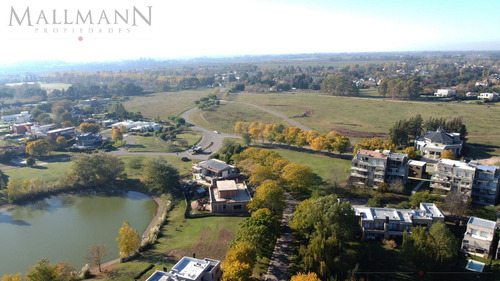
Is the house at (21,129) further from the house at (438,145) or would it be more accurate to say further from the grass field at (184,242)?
the house at (438,145)

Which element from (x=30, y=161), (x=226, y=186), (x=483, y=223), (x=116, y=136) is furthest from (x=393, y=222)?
(x=116, y=136)

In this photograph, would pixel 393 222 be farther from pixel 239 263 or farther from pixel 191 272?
pixel 191 272

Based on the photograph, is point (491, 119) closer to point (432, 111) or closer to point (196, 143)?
point (432, 111)

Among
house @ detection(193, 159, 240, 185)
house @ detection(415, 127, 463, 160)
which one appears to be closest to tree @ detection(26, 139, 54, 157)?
house @ detection(193, 159, 240, 185)

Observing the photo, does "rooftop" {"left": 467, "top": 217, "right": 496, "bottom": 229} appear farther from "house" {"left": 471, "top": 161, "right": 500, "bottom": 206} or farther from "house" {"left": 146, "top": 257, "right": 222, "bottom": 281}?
"house" {"left": 146, "top": 257, "right": 222, "bottom": 281}

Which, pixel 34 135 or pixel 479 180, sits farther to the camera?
pixel 34 135

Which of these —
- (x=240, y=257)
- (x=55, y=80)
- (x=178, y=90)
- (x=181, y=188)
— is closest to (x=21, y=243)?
(x=181, y=188)
